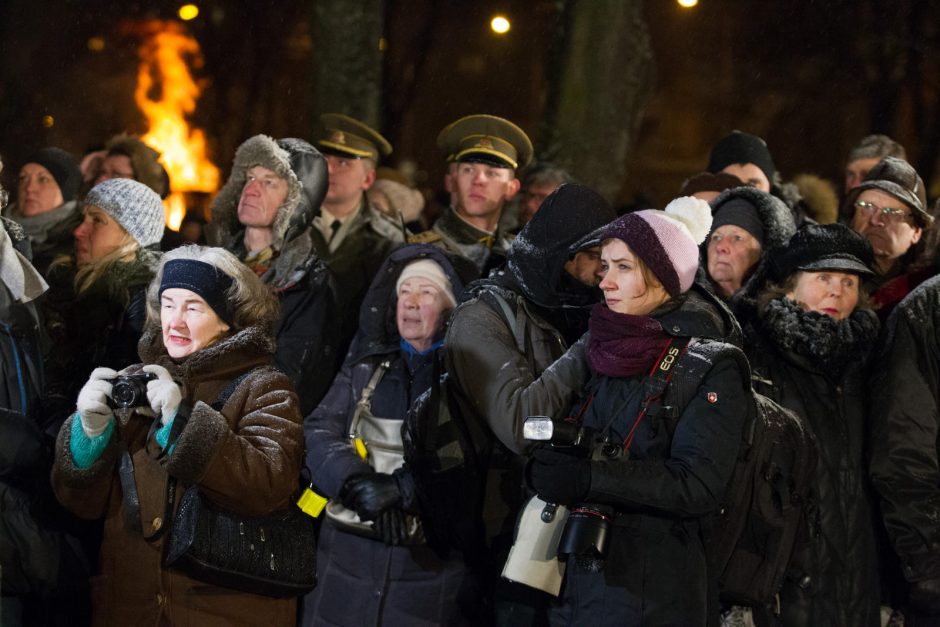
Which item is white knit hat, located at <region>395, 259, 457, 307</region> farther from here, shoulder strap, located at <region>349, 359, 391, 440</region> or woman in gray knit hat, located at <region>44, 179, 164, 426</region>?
woman in gray knit hat, located at <region>44, 179, 164, 426</region>

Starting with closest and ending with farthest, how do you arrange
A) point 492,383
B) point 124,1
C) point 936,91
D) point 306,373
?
1. point 492,383
2. point 306,373
3. point 936,91
4. point 124,1

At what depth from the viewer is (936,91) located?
18328mm

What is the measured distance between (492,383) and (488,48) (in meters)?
17.8

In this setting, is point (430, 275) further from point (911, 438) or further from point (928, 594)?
point (928, 594)

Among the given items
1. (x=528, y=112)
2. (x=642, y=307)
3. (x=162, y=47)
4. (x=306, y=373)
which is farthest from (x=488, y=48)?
(x=642, y=307)

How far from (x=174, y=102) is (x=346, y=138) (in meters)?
14.7

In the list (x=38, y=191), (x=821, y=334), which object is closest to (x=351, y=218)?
(x=38, y=191)

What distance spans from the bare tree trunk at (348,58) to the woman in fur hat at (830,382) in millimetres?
6451

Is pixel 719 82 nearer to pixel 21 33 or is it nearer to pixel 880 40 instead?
pixel 880 40

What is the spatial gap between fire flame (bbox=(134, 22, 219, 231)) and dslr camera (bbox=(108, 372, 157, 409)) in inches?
666

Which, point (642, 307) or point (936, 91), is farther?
point (936, 91)

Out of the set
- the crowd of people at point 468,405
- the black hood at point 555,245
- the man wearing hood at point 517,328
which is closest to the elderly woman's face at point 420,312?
the crowd of people at point 468,405

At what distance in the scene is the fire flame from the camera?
2148 centimetres

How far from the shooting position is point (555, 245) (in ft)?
18.0
